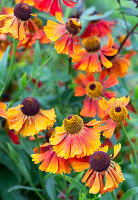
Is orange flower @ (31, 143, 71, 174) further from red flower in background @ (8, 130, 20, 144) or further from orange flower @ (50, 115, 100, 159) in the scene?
red flower in background @ (8, 130, 20, 144)

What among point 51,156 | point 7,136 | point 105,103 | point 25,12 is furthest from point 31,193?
point 25,12

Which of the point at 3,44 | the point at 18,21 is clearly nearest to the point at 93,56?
the point at 18,21

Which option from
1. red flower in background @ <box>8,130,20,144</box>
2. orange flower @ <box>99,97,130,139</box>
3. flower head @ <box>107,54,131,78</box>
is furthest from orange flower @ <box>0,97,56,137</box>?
flower head @ <box>107,54,131,78</box>

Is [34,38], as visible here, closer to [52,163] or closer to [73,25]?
[73,25]

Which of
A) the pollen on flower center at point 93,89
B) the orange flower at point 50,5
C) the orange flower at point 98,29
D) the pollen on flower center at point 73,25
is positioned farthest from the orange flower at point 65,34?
the orange flower at point 98,29

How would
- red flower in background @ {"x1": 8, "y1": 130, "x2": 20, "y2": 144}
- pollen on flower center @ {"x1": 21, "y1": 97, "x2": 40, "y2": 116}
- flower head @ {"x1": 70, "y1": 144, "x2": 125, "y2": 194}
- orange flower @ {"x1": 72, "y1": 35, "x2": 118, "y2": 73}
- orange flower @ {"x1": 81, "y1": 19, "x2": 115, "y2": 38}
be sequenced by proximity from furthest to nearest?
orange flower @ {"x1": 81, "y1": 19, "x2": 115, "y2": 38} → red flower in background @ {"x1": 8, "y1": 130, "x2": 20, "y2": 144} → orange flower @ {"x1": 72, "y1": 35, "x2": 118, "y2": 73} → pollen on flower center @ {"x1": 21, "y1": 97, "x2": 40, "y2": 116} → flower head @ {"x1": 70, "y1": 144, "x2": 125, "y2": 194}

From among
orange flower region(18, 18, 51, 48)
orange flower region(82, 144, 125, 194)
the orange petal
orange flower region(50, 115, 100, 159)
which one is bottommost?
orange flower region(82, 144, 125, 194)
